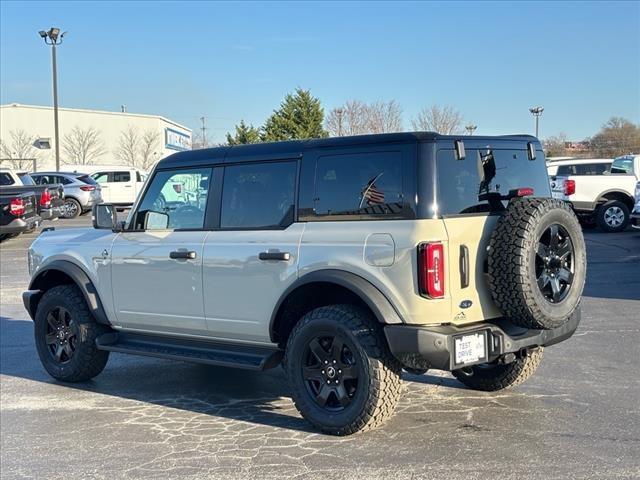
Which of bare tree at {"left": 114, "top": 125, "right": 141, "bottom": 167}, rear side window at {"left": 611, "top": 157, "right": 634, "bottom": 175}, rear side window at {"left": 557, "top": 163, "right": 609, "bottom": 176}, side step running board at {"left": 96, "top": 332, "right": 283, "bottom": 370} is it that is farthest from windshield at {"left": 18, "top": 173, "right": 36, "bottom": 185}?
bare tree at {"left": 114, "top": 125, "right": 141, "bottom": 167}

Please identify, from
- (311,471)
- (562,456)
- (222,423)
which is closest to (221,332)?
(222,423)

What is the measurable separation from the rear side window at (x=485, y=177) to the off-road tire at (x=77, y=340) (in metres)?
3.44

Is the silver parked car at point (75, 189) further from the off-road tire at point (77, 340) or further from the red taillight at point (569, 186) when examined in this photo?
the off-road tire at point (77, 340)

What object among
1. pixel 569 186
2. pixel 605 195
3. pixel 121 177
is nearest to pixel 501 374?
pixel 569 186

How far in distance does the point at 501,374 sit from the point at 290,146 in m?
2.40

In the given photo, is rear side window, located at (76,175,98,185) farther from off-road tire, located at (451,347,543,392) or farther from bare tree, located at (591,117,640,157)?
bare tree, located at (591,117,640,157)

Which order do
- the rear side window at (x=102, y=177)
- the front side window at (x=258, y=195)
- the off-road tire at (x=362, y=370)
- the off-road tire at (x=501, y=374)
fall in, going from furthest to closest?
the rear side window at (x=102, y=177), the off-road tire at (x=501, y=374), the front side window at (x=258, y=195), the off-road tire at (x=362, y=370)

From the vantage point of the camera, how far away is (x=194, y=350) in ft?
18.5

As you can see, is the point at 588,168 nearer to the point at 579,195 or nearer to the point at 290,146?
the point at 579,195

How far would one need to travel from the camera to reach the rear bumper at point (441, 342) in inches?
170

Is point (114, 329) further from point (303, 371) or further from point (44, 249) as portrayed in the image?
point (303, 371)

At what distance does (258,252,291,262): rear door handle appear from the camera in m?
4.93

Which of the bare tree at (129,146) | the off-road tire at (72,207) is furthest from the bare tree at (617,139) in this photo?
the off-road tire at (72,207)

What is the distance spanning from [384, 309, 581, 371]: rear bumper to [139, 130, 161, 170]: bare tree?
63.7m
